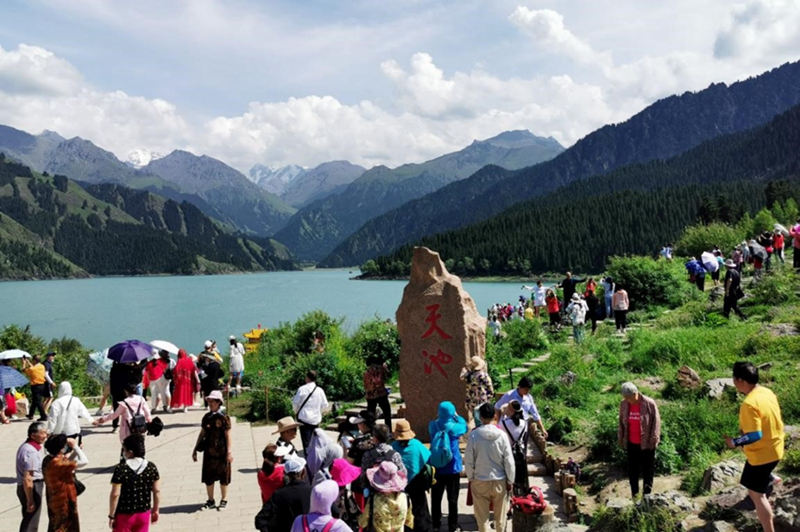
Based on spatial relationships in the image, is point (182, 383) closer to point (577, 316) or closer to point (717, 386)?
point (577, 316)

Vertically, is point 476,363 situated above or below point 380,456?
above

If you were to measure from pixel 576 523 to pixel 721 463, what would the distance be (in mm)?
1985

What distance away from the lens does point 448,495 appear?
657 centimetres

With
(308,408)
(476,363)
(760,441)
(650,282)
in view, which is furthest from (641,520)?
(650,282)

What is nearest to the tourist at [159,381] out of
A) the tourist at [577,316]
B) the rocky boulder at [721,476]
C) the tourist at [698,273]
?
the tourist at [577,316]

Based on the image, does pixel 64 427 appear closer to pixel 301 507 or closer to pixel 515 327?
pixel 301 507

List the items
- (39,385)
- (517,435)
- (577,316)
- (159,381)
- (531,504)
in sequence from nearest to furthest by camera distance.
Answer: (531,504) → (517,435) → (39,385) → (159,381) → (577,316)

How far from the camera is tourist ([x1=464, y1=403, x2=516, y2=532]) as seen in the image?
19.5 ft

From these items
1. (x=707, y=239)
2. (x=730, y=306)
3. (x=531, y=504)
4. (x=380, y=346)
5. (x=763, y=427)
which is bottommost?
(x=531, y=504)

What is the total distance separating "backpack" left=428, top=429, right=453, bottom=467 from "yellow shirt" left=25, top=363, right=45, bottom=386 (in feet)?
36.7

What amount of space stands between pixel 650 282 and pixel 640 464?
51.9ft

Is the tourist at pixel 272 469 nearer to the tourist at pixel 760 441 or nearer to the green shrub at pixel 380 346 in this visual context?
the tourist at pixel 760 441

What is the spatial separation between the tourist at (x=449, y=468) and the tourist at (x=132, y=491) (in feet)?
10.0

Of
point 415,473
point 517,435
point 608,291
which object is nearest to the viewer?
point 415,473
